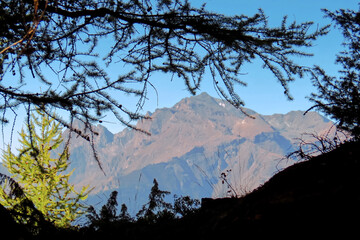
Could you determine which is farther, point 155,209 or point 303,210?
point 155,209

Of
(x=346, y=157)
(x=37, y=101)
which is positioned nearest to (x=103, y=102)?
(x=37, y=101)

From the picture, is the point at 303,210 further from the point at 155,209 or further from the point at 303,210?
the point at 155,209

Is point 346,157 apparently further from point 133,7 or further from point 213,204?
point 133,7

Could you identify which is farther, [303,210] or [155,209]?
[155,209]

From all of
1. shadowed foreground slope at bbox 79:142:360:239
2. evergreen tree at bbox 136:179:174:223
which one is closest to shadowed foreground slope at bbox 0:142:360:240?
shadowed foreground slope at bbox 79:142:360:239

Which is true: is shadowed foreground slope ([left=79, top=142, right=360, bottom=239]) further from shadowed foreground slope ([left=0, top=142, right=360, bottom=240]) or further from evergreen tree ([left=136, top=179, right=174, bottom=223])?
evergreen tree ([left=136, top=179, right=174, bottom=223])

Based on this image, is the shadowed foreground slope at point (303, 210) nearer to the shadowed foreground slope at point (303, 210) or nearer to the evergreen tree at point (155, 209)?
the shadowed foreground slope at point (303, 210)

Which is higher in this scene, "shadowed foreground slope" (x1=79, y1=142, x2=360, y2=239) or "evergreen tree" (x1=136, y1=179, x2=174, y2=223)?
"evergreen tree" (x1=136, y1=179, x2=174, y2=223)

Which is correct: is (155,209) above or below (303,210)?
above

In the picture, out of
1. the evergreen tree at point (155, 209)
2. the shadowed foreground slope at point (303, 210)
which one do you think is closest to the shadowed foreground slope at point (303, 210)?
the shadowed foreground slope at point (303, 210)

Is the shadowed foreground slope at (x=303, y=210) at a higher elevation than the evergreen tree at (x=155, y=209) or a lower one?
lower

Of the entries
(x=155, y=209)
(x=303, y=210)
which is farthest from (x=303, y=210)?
(x=155, y=209)

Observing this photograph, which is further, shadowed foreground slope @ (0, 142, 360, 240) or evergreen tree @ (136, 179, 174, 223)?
evergreen tree @ (136, 179, 174, 223)

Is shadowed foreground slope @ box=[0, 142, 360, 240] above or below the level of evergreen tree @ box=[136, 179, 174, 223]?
below
